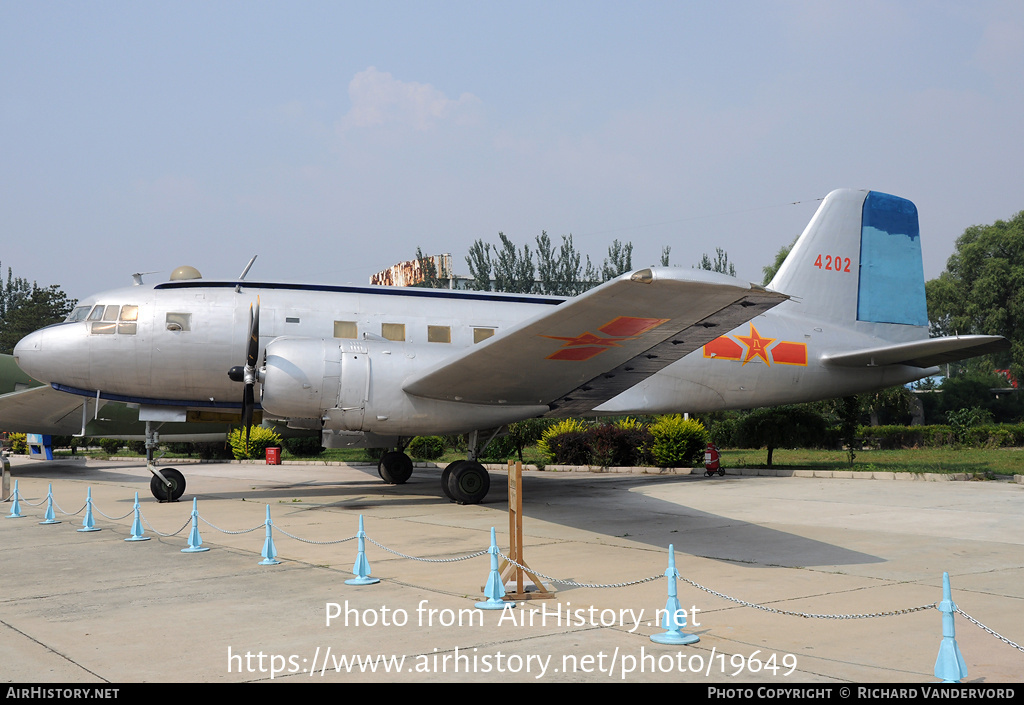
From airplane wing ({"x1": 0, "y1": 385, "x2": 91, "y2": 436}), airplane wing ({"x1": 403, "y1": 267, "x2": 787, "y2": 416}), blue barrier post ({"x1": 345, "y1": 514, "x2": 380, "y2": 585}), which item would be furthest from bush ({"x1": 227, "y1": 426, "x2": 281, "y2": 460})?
blue barrier post ({"x1": 345, "y1": 514, "x2": 380, "y2": 585})

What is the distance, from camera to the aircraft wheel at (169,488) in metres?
17.7

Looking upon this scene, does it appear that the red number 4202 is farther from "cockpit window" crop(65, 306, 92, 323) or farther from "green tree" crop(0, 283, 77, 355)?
"green tree" crop(0, 283, 77, 355)

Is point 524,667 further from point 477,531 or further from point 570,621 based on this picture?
point 477,531

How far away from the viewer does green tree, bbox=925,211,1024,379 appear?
57938 millimetres

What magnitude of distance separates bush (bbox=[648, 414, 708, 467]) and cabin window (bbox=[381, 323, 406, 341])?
10434 mm

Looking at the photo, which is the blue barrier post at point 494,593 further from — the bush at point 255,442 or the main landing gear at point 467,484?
the bush at point 255,442

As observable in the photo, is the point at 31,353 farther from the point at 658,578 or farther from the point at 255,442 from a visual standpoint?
the point at 255,442

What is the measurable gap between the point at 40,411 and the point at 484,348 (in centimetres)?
2229

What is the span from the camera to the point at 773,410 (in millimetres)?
25984

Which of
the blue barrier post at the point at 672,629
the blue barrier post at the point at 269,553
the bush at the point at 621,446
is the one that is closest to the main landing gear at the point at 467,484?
the blue barrier post at the point at 269,553

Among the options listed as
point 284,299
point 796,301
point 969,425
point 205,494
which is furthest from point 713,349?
point 969,425

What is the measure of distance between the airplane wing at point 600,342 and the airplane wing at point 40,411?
741 inches

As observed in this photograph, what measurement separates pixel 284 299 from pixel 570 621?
11.7 m

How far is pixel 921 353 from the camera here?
19.5 meters
